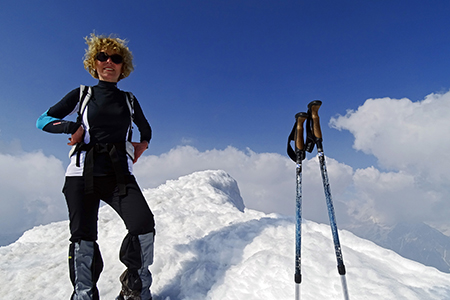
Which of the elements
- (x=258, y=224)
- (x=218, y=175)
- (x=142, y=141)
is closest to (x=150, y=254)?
(x=142, y=141)

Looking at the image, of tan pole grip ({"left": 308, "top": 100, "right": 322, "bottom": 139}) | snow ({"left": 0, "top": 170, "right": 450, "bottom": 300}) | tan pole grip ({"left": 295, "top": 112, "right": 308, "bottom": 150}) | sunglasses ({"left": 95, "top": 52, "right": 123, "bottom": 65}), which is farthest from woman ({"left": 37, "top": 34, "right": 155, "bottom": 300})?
tan pole grip ({"left": 308, "top": 100, "right": 322, "bottom": 139})

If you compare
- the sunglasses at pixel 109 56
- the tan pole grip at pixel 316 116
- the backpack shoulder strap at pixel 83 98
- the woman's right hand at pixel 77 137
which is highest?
the sunglasses at pixel 109 56

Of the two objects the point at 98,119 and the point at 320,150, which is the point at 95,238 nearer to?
the point at 98,119

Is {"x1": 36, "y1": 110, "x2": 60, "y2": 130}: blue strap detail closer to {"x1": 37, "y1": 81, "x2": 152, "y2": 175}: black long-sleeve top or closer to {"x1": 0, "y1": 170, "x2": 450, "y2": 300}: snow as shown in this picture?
{"x1": 37, "y1": 81, "x2": 152, "y2": 175}: black long-sleeve top

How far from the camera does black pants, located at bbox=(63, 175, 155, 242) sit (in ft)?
9.66

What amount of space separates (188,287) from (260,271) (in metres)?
1.08

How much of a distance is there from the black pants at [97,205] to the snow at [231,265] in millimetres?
1143

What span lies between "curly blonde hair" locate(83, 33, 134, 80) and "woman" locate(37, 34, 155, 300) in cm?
1

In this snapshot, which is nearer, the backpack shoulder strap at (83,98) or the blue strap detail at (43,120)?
the blue strap detail at (43,120)

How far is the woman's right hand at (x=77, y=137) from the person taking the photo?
124 inches

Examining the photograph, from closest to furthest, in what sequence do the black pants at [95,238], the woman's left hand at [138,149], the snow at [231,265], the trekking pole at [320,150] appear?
the trekking pole at [320,150]
the black pants at [95,238]
the snow at [231,265]
the woman's left hand at [138,149]

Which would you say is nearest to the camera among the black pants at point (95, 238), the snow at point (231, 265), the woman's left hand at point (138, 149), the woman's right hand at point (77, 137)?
the black pants at point (95, 238)

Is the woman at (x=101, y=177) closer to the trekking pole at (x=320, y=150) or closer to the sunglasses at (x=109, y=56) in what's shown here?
the sunglasses at (x=109, y=56)

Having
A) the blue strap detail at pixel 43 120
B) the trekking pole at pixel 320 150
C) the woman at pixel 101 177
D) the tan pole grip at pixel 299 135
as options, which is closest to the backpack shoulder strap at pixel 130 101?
the woman at pixel 101 177
